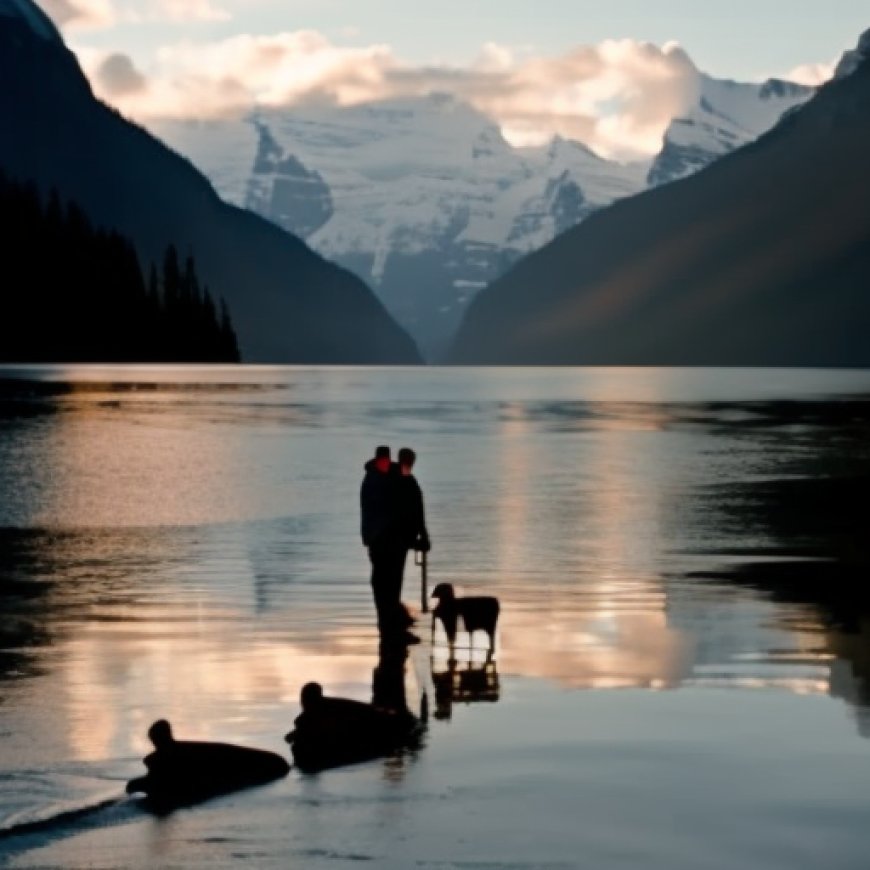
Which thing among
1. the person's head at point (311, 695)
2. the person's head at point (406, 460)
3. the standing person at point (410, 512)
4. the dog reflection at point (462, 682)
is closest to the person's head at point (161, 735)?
the person's head at point (311, 695)

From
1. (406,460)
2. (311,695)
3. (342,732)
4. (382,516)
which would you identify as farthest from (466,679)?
(311,695)

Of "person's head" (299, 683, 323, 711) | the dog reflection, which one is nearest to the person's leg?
the dog reflection

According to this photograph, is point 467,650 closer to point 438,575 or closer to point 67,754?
point 67,754

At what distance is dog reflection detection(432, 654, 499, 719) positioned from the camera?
21.8 meters

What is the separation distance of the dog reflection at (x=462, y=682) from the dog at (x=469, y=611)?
0.41 metres

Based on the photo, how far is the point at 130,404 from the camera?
139m

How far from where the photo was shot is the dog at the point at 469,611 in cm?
2459

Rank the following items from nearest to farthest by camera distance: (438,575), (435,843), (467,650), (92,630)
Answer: (435,843)
(467,650)
(92,630)
(438,575)

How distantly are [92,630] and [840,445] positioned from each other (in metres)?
69.2

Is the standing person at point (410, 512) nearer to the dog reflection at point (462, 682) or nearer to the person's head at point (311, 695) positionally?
the dog reflection at point (462, 682)

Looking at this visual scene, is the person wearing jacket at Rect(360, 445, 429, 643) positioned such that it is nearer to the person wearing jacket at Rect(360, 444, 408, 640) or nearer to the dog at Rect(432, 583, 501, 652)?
the person wearing jacket at Rect(360, 444, 408, 640)

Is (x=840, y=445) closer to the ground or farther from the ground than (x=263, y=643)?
farther from the ground

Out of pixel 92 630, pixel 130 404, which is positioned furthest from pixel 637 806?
pixel 130 404

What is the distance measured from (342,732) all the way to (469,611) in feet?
20.1
